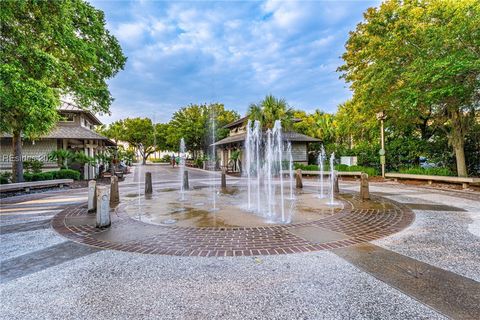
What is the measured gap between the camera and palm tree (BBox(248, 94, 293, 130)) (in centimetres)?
1957

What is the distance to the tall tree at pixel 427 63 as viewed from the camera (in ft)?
29.7

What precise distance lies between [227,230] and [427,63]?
973cm

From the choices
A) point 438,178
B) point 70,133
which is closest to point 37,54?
point 70,133

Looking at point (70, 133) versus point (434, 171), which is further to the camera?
point (70, 133)

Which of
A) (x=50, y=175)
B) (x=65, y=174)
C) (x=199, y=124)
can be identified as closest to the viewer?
(x=50, y=175)

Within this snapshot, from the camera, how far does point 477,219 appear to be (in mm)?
6043

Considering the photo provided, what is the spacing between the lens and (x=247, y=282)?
318cm

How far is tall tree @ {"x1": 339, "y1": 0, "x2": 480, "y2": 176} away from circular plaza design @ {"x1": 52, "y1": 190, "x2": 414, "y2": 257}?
17.8 feet

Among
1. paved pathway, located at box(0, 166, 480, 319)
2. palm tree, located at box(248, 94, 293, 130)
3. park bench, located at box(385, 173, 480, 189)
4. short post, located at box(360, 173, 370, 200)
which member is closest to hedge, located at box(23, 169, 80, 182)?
paved pathway, located at box(0, 166, 480, 319)

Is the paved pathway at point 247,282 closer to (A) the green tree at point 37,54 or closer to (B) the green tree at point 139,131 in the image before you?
(A) the green tree at point 37,54

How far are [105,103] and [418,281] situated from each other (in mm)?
14832

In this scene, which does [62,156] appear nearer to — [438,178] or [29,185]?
[29,185]

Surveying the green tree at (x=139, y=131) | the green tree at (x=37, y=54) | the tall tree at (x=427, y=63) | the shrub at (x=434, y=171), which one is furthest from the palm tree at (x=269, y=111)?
the green tree at (x=139, y=131)

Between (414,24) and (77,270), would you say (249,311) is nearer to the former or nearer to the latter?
(77,270)
